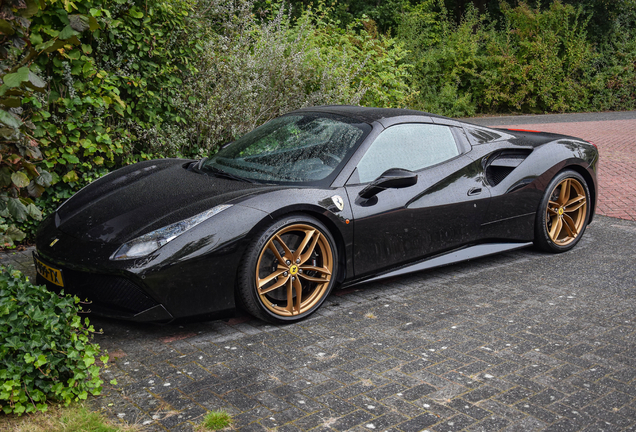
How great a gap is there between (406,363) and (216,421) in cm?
118

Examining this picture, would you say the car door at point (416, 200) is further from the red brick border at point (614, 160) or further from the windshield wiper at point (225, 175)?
the red brick border at point (614, 160)

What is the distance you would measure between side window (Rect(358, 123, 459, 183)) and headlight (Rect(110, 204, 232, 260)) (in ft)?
4.22

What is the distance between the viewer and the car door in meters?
4.33

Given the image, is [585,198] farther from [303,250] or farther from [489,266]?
[303,250]

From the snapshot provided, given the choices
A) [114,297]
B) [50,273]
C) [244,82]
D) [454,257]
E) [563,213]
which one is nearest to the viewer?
[114,297]

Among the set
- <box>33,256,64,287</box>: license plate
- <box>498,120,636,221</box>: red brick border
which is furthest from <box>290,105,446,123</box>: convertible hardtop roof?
<box>498,120,636,221</box>: red brick border

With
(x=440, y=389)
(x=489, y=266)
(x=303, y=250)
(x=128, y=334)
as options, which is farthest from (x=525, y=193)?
(x=128, y=334)

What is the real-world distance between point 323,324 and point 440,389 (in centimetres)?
107

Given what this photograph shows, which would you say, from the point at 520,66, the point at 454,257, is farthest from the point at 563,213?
the point at 520,66

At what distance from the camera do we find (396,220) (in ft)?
14.6

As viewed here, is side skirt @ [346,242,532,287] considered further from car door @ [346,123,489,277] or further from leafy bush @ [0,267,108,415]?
Answer: leafy bush @ [0,267,108,415]

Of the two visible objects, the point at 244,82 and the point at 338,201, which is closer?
the point at 338,201

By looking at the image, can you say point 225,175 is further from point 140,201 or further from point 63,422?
point 63,422

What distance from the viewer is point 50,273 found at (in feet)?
12.6
